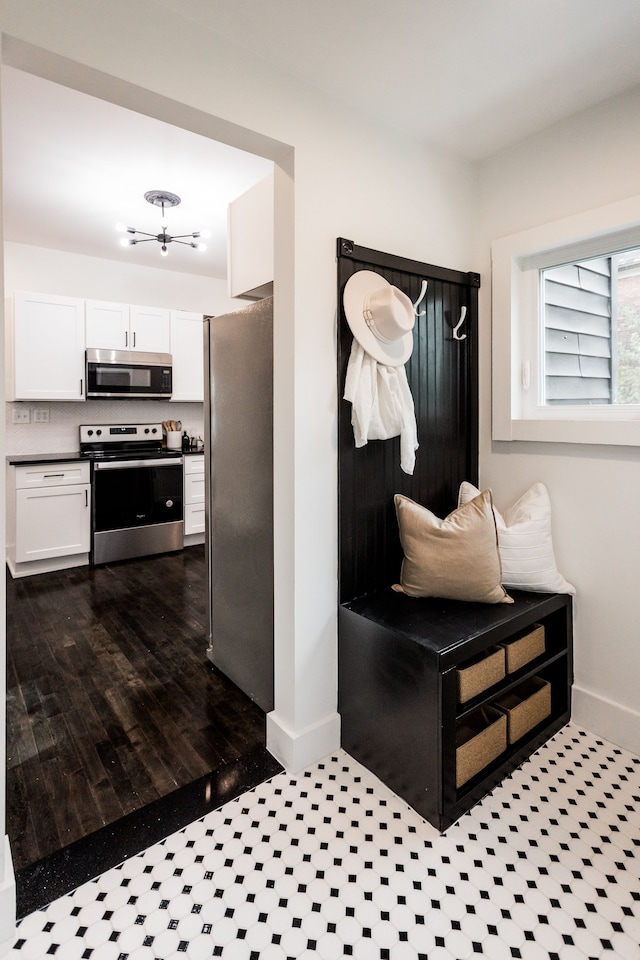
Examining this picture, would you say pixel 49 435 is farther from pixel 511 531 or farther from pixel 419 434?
pixel 511 531

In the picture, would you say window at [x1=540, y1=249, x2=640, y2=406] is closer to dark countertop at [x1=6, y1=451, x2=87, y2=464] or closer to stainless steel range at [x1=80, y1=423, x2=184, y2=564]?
stainless steel range at [x1=80, y1=423, x2=184, y2=564]

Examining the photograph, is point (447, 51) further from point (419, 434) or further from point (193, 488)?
point (193, 488)

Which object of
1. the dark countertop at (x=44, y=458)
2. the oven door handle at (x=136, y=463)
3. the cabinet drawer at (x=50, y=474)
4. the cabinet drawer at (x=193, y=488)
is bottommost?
the cabinet drawer at (x=193, y=488)

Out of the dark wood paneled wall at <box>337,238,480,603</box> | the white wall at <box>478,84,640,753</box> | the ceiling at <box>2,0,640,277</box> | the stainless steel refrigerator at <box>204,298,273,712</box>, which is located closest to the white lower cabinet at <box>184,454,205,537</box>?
the stainless steel refrigerator at <box>204,298,273,712</box>

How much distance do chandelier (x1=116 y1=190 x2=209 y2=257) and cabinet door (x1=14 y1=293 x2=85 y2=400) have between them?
80 cm

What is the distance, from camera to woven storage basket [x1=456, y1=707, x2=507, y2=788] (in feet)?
5.34

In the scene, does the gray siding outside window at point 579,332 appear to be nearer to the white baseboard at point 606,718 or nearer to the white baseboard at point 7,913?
the white baseboard at point 606,718

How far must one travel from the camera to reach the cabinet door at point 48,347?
13.0 ft

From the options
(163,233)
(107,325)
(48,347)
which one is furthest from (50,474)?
(163,233)

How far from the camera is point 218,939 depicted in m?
1.25

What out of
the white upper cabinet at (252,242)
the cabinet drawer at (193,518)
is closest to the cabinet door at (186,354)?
the cabinet drawer at (193,518)

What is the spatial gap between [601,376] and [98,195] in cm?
302

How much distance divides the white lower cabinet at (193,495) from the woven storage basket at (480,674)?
3423mm

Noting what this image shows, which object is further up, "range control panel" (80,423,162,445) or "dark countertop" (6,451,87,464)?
"range control panel" (80,423,162,445)
